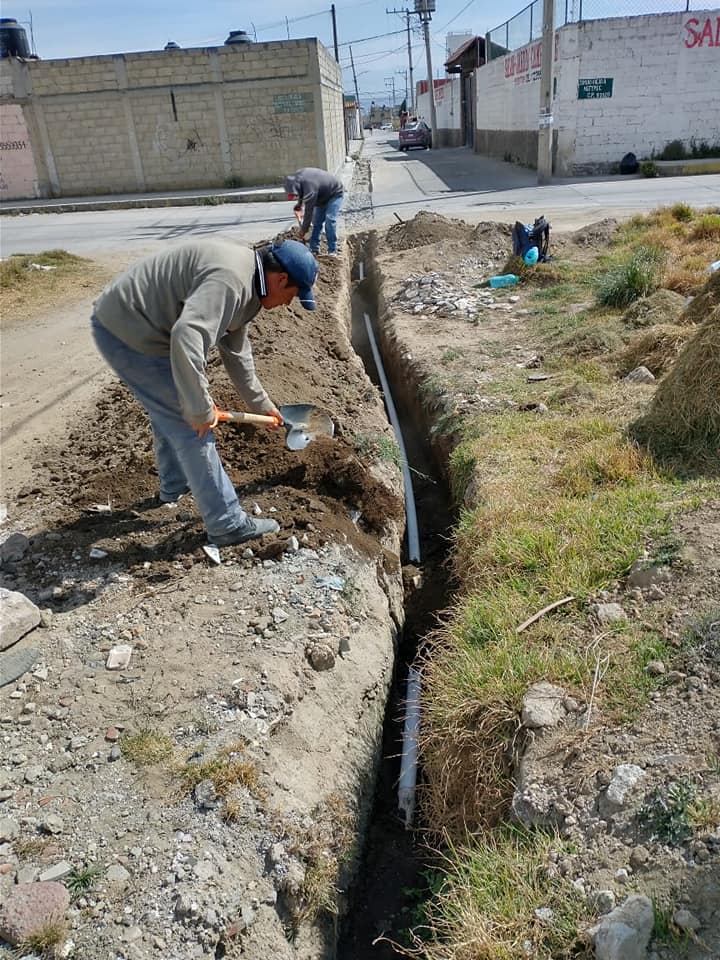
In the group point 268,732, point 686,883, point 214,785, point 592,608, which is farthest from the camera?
point 592,608

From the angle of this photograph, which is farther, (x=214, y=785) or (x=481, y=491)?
(x=481, y=491)

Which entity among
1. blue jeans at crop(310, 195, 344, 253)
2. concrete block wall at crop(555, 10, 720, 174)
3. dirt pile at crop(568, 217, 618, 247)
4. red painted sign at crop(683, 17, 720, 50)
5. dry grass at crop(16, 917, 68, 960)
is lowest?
dry grass at crop(16, 917, 68, 960)

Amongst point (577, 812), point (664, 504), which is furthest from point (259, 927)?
point (664, 504)

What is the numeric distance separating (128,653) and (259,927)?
139 centimetres

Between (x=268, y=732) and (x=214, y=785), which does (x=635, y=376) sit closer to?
(x=268, y=732)

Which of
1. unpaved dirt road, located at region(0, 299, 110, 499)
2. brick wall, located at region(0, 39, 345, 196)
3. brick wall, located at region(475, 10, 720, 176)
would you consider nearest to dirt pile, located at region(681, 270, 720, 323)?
unpaved dirt road, located at region(0, 299, 110, 499)

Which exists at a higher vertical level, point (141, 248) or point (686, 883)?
point (141, 248)

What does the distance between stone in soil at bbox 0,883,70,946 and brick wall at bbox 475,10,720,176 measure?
22426 millimetres

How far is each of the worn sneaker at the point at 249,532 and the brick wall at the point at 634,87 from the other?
20.2 metres

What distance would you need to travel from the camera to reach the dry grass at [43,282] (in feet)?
34.6

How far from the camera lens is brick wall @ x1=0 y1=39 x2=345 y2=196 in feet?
75.4

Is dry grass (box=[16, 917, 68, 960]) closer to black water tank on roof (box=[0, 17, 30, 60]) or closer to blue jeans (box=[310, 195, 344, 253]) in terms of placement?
blue jeans (box=[310, 195, 344, 253])

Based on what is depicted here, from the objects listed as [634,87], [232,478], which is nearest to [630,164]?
[634,87]

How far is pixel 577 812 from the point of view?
2566 millimetres
